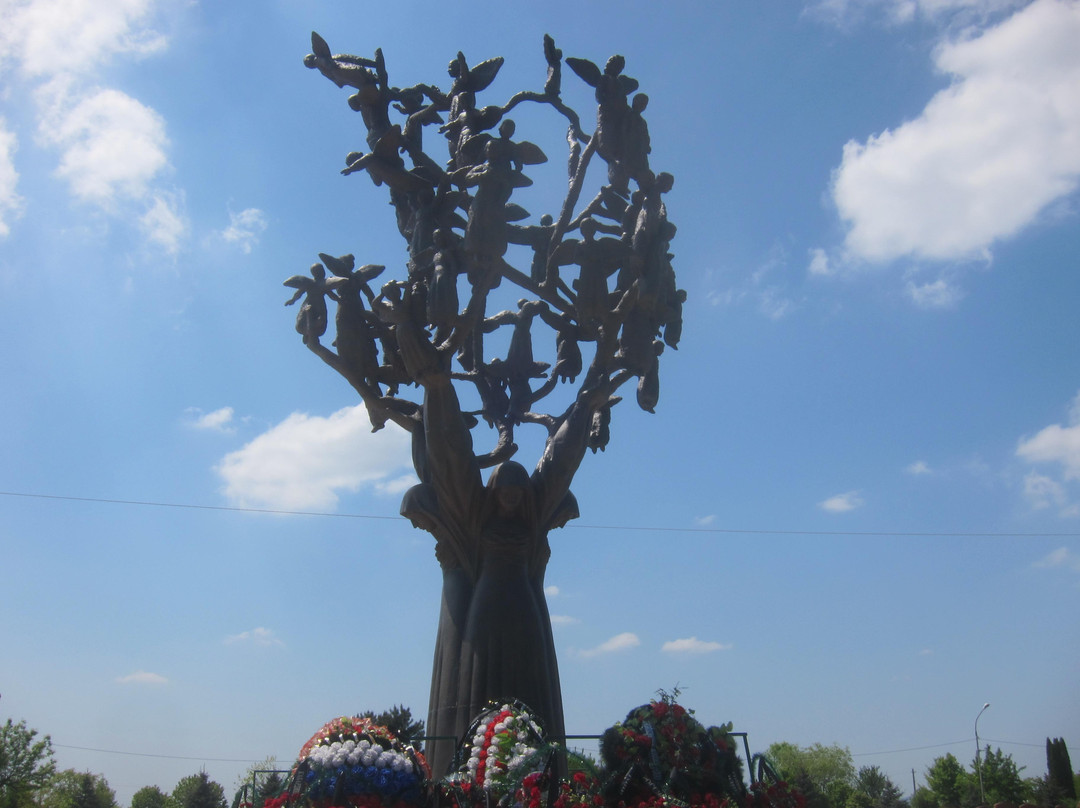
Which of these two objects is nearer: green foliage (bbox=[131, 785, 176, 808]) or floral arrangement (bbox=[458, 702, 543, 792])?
floral arrangement (bbox=[458, 702, 543, 792])

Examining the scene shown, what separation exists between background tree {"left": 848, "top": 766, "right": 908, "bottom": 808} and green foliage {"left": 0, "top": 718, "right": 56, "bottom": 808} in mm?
34357

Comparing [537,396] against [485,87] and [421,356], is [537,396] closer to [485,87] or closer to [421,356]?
[421,356]

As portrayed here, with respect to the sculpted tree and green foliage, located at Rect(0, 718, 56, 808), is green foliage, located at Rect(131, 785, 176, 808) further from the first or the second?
the sculpted tree

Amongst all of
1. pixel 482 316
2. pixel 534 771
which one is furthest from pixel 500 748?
pixel 482 316

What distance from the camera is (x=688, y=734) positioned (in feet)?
21.6

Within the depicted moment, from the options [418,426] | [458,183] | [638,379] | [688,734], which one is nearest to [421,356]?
[418,426]

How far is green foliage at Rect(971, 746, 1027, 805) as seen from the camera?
4059cm

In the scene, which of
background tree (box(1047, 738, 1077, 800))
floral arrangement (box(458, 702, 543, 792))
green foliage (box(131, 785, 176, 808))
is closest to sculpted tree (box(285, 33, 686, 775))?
floral arrangement (box(458, 702, 543, 792))

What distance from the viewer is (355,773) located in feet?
21.3

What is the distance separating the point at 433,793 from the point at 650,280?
5.46 m

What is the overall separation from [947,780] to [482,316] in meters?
46.1

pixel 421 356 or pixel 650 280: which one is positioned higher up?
pixel 650 280

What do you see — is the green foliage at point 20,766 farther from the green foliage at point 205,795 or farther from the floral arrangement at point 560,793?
the floral arrangement at point 560,793

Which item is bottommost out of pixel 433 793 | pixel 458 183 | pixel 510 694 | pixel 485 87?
pixel 433 793
